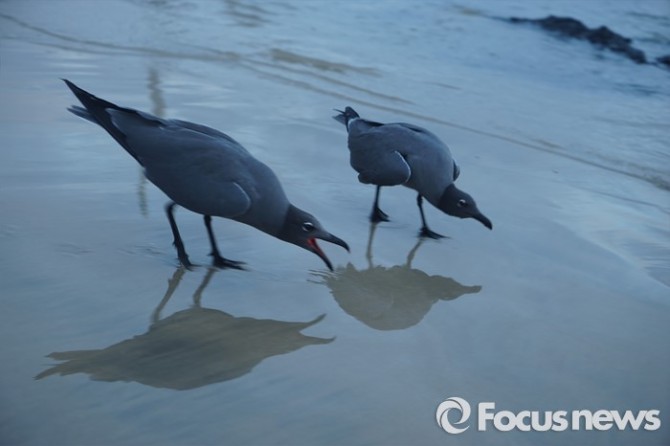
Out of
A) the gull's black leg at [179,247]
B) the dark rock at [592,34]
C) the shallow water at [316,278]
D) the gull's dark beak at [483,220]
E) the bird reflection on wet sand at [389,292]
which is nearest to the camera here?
the shallow water at [316,278]

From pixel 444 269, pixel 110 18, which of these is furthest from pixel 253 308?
pixel 110 18

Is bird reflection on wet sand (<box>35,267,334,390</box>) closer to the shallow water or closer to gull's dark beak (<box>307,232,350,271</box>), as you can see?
the shallow water

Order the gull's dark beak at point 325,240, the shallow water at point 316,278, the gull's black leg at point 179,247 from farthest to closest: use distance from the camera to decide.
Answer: the gull's black leg at point 179,247 → the gull's dark beak at point 325,240 → the shallow water at point 316,278

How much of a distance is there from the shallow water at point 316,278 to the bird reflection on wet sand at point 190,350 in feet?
0.04

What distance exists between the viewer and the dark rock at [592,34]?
14.5m

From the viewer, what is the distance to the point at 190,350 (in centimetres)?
380

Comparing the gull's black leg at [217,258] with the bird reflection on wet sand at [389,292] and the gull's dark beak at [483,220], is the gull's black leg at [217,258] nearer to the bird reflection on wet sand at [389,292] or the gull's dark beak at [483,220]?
the bird reflection on wet sand at [389,292]

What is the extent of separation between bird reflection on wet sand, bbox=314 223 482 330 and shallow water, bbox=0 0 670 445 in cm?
2

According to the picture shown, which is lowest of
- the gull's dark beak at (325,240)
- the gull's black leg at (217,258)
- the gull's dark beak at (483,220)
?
the gull's black leg at (217,258)

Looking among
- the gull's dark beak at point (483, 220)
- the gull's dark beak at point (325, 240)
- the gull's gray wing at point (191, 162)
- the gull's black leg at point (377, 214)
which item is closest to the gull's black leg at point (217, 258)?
the gull's gray wing at point (191, 162)

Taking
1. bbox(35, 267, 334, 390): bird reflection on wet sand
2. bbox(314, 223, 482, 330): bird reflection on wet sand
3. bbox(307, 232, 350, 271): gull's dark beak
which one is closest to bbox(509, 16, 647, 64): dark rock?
bbox(314, 223, 482, 330): bird reflection on wet sand

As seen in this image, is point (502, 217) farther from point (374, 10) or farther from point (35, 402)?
point (374, 10)

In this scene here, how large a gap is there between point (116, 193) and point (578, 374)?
3133mm

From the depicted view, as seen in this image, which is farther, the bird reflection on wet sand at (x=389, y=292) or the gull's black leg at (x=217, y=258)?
the gull's black leg at (x=217, y=258)
